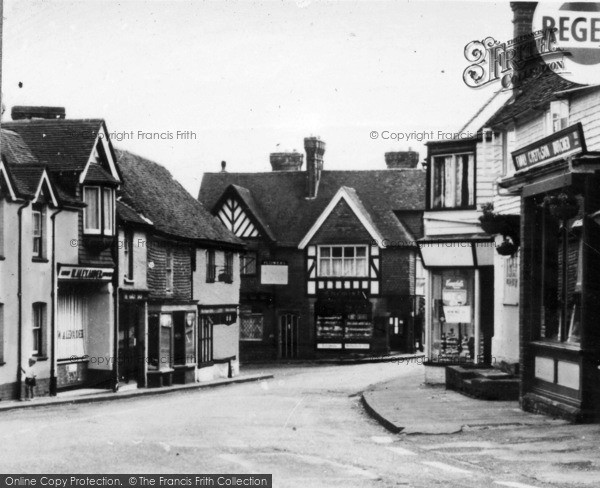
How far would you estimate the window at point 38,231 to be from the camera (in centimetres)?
2661

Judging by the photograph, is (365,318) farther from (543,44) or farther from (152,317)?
(543,44)

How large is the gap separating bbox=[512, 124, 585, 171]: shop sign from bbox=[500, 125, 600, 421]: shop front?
2 cm

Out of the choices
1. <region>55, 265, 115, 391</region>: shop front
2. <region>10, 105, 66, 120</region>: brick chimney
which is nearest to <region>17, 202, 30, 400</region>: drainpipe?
<region>55, 265, 115, 391</region>: shop front

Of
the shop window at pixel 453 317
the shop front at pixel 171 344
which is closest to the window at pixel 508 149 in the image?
the shop window at pixel 453 317

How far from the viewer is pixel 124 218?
3036 centimetres

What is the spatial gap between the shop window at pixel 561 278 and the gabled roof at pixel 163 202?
1603 cm

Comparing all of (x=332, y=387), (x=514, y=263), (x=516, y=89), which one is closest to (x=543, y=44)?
(x=516, y=89)

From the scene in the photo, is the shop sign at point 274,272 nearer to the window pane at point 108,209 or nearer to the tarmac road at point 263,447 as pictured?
the window pane at point 108,209

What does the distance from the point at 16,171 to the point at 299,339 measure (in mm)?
26110

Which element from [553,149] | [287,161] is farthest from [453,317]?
[287,161]

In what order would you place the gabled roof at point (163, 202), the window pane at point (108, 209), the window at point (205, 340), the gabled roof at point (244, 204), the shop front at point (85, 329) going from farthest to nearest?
the gabled roof at point (244, 204) < the window at point (205, 340) < the gabled roof at point (163, 202) < the window pane at point (108, 209) < the shop front at point (85, 329)

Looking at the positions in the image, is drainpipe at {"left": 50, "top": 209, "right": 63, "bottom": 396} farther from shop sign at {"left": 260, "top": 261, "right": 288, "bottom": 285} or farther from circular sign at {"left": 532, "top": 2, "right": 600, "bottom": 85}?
shop sign at {"left": 260, "top": 261, "right": 288, "bottom": 285}

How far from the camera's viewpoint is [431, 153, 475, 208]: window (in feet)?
88.5

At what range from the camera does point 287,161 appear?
56.2m
